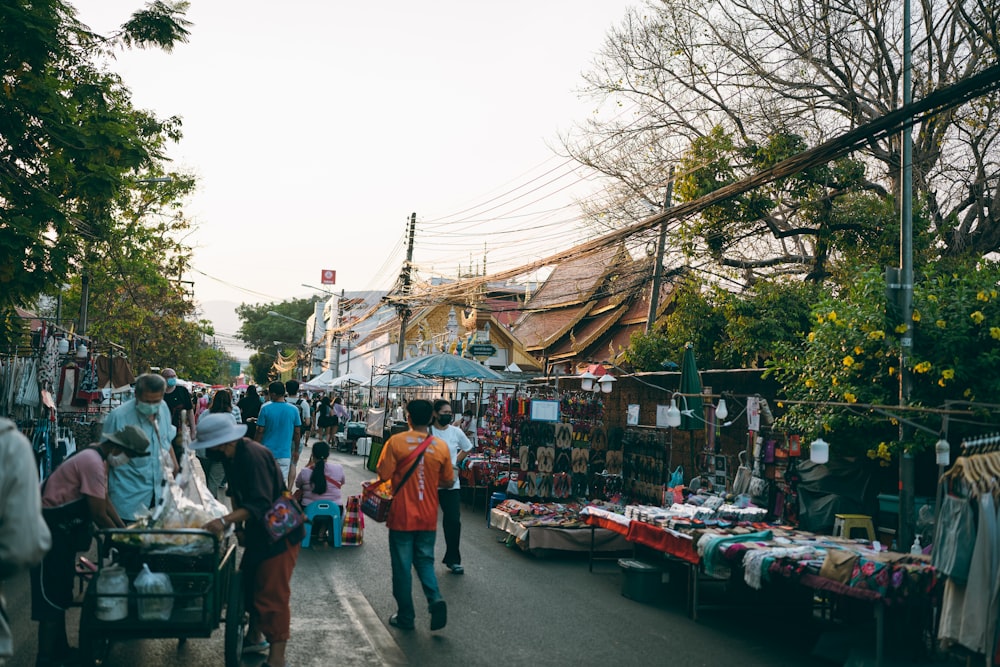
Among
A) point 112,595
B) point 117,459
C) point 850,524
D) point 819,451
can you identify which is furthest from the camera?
point 850,524

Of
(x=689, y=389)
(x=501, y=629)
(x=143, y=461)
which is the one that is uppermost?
(x=689, y=389)

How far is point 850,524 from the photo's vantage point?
10812 mm

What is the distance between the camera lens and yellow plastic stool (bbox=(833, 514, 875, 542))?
10.8 meters

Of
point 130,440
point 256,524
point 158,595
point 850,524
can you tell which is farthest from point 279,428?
point 850,524

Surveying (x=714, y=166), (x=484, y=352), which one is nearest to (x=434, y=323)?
(x=484, y=352)

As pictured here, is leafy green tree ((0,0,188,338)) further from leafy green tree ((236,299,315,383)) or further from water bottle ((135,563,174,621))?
leafy green tree ((236,299,315,383))

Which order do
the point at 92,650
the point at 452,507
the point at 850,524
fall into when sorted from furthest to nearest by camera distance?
the point at 850,524
the point at 452,507
the point at 92,650

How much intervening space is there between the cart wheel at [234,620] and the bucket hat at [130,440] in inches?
43.6

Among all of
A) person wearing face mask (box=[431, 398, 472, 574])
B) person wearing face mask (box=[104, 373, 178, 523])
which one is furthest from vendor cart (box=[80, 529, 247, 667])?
person wearing face mask (box=[431, 398, 472, 574])

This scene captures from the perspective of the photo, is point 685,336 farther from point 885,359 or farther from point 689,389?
point 885,359

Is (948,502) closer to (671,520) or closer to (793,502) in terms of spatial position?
(671,520)

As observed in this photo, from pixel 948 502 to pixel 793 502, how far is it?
515 centimetres

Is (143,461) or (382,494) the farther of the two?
(382,494)

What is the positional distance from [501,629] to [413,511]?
56.1 inches
